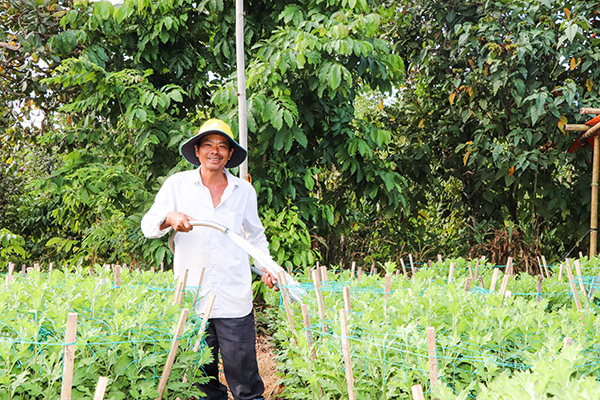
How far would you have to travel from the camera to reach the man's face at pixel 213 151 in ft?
11.1

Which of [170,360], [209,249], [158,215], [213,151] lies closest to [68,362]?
[170,360]

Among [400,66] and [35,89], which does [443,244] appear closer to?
[400,66]

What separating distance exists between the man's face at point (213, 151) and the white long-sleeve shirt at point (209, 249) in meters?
0.09

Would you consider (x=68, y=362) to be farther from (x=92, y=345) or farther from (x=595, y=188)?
(x=595, y=188)

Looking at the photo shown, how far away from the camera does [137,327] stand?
255cm

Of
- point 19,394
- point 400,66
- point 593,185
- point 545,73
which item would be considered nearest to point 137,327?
point 19,394

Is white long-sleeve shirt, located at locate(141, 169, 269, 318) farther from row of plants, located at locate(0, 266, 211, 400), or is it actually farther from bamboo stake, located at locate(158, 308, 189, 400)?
bamboo stake, located at locate(158, 308, 189, 400)

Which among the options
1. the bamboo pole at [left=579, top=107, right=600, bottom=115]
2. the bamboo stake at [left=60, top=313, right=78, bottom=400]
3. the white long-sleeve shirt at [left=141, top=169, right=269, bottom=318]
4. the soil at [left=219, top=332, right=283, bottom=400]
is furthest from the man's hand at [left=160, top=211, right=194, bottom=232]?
the bamboo pole at [left=579, top=107, right=600, bottom=115]

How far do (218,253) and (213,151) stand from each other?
56 centimetres

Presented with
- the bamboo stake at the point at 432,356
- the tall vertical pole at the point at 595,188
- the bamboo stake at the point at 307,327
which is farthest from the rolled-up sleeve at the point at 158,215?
the tall vertical pole at the point at 595,188

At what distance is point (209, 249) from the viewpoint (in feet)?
10.9

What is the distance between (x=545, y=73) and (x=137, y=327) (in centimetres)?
583

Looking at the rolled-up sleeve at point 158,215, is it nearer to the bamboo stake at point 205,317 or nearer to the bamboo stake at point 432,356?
the bamboo stake at point 205,317

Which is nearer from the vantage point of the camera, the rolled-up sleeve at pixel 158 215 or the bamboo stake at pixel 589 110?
the rolled-up sleeve at pixel 158 215
